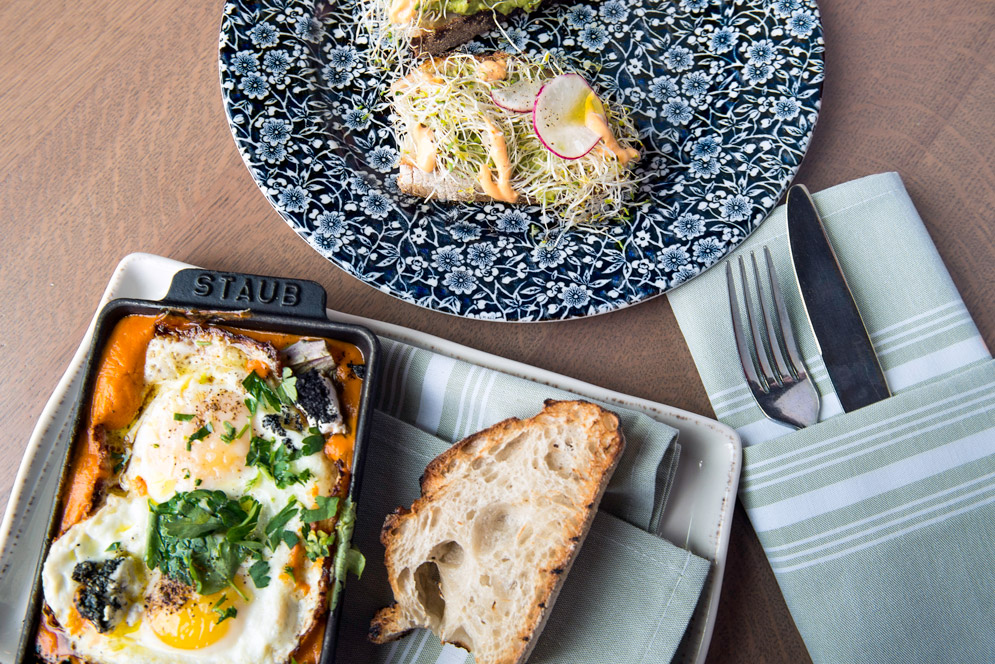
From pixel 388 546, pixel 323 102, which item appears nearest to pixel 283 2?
pixel 323 102

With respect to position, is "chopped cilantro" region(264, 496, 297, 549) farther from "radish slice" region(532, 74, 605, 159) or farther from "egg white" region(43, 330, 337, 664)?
"radish slice" region(532, 74, 605, 159)

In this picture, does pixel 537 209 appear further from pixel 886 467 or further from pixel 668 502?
pixel 886 467

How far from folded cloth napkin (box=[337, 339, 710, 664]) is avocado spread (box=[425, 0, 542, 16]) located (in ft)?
4.69

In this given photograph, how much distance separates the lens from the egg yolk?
6.39 ft

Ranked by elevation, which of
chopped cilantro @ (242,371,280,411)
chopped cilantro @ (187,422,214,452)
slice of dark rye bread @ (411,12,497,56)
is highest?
slice of dark rye bread @ (411,12,497,56)

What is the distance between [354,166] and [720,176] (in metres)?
1.45

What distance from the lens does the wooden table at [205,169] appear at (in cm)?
245

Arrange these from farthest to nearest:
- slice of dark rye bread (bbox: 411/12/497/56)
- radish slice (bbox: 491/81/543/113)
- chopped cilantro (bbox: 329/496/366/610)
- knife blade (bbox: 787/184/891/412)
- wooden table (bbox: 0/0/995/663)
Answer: slice of dark rye bread (bbox: 411/12/497/56), radish slice (bbox: 491/81/543/113), wooden table (bbox: 0/0/995/663), knife blade (bbox: 787/184/891/412), chopped cilantro (bbox: 329/496/366/610)

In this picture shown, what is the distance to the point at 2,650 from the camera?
2.12 m

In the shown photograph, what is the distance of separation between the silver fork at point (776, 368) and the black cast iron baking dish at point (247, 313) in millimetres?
1286

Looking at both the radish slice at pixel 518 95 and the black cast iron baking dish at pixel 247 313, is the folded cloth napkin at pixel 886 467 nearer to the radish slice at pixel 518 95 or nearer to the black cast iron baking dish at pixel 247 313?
the radish slice at pixel 518 95

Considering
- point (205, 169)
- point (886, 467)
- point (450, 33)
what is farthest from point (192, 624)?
point (450, 33)

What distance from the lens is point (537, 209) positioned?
2.62 meters

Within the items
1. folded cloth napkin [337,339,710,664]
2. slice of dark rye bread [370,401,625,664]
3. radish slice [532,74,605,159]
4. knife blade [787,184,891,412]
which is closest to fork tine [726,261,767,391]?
knife blade [787,184,891,412]
